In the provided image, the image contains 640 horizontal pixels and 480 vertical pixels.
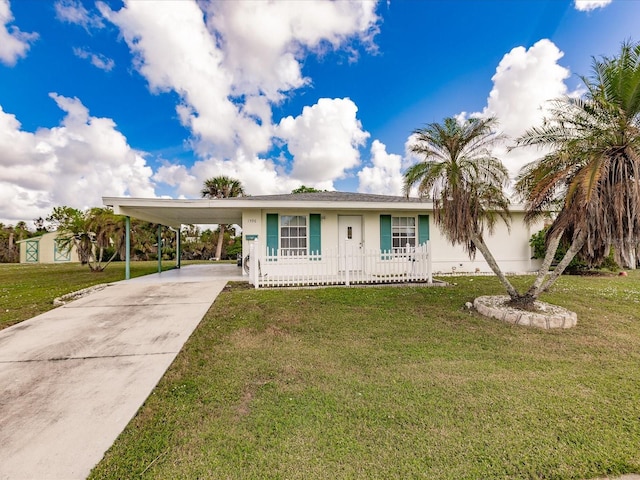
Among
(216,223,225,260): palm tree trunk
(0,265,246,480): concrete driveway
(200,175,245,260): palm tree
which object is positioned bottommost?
(0,265,246,480): concrete driveway

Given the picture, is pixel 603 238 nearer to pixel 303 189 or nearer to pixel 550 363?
pixel 550 363

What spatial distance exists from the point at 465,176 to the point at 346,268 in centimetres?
383

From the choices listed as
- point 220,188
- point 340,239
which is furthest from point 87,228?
point 220,188

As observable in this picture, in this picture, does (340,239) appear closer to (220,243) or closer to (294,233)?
(294,233)

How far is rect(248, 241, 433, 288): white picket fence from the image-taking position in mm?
8148

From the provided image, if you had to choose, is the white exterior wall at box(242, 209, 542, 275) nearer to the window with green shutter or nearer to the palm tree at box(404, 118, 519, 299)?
the window with green shutter

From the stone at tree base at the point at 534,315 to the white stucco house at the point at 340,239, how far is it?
296 centimetres

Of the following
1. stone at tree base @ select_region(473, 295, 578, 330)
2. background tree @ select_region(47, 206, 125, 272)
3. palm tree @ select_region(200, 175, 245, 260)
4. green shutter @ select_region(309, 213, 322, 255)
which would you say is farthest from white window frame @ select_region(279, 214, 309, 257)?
palm tree @ select_region(200, 175, 245, 260)

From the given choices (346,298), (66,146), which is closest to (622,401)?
(346,298)

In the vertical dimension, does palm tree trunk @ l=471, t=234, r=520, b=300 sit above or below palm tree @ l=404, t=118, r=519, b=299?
below

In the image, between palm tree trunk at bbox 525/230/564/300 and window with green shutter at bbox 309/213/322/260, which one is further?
window with green shutter at bbox 309/213/322/260

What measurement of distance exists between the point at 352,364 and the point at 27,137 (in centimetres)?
2298

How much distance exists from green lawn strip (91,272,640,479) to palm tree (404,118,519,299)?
6.21 ft

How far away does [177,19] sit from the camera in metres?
8.51
